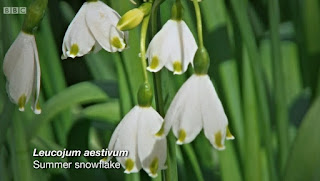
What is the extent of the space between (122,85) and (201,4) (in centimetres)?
17

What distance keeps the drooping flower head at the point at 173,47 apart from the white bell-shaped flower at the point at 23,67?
15 centimetres

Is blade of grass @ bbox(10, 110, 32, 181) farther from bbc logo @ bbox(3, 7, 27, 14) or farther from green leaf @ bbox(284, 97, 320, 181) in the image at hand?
green leaf @ bbox(284, 97, 320, 181)

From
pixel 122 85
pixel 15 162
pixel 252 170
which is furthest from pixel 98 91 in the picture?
pixel 252 170

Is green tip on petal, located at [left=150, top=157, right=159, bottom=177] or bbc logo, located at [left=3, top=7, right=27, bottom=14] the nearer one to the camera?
green tip on petal, located at [left=150, top=157, right=159, bottom=177]

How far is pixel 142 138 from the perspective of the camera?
788mm

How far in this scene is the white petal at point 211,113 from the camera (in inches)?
30.2

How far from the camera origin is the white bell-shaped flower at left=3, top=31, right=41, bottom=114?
0.84 metres

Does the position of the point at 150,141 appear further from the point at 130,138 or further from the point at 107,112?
the point at 107,112

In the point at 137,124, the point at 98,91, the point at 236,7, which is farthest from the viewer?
the point at 98,91

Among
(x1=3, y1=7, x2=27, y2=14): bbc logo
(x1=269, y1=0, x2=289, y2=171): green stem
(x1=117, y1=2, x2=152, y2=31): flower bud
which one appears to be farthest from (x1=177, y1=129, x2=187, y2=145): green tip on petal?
(x1=3, y1=7, x2=27, y2=14): bbc logo

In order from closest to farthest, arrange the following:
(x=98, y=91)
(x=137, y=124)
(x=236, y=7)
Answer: (x=137, y=124), (x=236, y=7), (x=98, y=91)

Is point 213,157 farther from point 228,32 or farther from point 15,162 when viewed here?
point 15,162

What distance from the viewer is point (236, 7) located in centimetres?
94

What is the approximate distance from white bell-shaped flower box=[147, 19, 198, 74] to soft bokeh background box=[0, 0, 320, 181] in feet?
0.48
